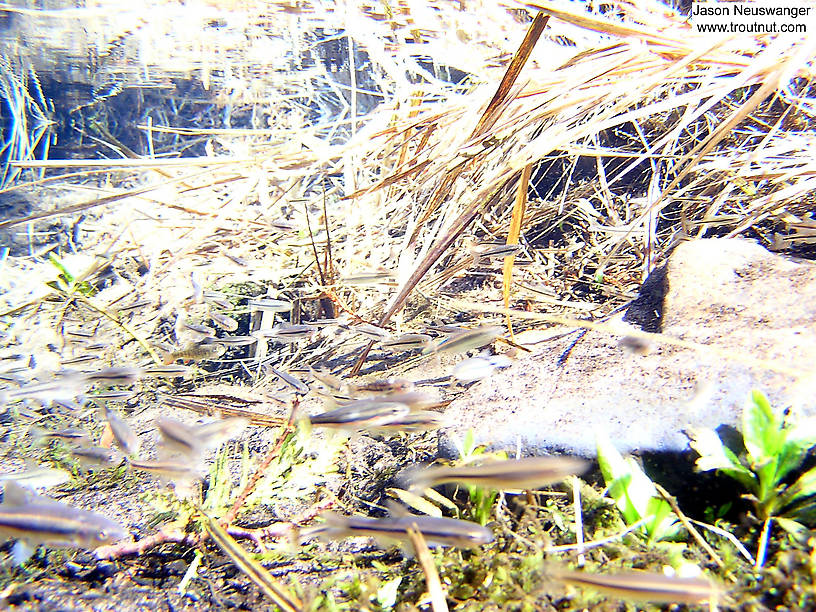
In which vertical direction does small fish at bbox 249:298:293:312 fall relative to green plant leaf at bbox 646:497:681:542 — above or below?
below

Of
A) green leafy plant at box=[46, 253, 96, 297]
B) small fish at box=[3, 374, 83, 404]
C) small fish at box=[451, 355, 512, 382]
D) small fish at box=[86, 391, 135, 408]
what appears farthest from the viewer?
green leafy plant at box=[46, 253, 96, 297]

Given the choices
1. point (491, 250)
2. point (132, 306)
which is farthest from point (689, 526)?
point (132, 306)

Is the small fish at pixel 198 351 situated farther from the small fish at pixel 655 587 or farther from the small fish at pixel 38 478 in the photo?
the small fish at pixel 655 587

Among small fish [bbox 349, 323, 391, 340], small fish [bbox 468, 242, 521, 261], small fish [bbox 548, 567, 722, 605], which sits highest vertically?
small fish [bbox 468, 242, 521, 261]

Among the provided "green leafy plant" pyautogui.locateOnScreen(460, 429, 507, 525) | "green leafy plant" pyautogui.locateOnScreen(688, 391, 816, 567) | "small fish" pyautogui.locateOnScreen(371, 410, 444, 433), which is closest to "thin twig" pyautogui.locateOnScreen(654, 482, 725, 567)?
"green leafy plant" pyautogui.locateOnScreen(688, 391, 816, 567)

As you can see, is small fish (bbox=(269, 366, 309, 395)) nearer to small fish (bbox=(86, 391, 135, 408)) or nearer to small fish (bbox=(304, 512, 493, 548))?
small fish (bbox=(304, 512, 493, 548))

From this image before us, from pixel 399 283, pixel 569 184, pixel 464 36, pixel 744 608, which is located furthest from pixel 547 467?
pixel 464 36

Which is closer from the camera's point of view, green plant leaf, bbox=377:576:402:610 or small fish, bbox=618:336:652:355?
green plant leaf, bbox=377:576:402:610
